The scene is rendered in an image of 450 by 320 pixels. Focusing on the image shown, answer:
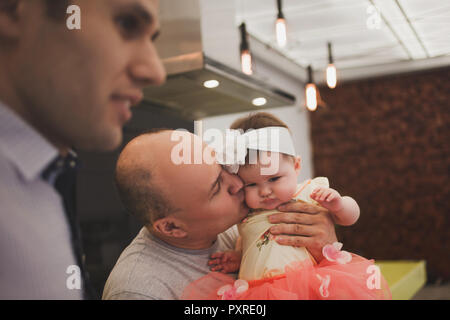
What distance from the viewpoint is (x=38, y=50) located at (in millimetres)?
458

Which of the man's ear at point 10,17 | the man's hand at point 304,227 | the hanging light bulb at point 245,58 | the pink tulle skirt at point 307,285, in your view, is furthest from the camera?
the hanging light bulb at point 245,58

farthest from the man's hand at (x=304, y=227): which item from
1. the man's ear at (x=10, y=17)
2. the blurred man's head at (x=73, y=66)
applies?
the man's ear at (x=10, y=17)

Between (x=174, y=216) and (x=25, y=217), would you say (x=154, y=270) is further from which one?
(x=25, y=217)

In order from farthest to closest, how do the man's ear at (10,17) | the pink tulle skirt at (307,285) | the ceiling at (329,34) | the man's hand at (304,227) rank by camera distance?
the ceiling at (329,34), the man's hand at (304,227), the pink tulle skirt at (307,285), the man's ear at (10,17)

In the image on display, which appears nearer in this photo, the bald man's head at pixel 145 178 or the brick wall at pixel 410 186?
the bald man's head at pixel 145 178

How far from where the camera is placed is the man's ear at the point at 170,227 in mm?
723

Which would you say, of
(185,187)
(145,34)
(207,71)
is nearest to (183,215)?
(185,187)

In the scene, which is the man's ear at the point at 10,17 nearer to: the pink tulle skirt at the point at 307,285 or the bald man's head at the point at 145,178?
the bald man's head at the point at 145,178

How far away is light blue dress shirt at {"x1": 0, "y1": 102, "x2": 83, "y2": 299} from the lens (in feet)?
1.53

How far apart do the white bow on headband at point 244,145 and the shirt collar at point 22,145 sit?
0.34 m

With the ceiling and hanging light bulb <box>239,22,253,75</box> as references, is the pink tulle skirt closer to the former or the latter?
the ceiling

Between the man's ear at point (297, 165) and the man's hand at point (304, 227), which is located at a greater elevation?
the man's ear at point (297, 165)

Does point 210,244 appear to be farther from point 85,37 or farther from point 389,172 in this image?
point 389,172

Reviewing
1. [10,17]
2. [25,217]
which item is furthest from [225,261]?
[10,17]
